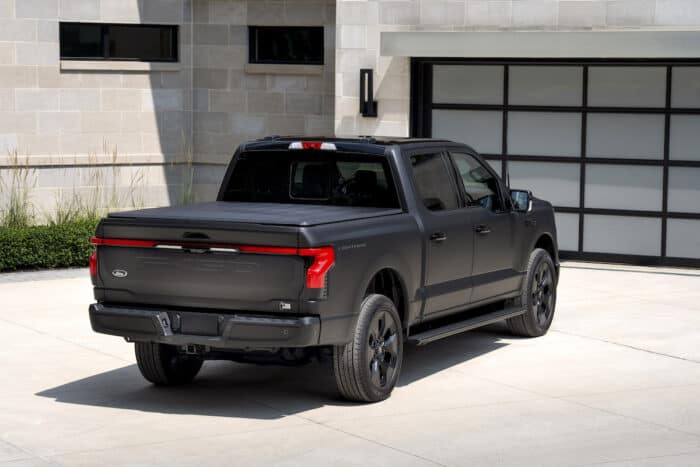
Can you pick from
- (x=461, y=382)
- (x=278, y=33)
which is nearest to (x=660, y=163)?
(x=278, y=33)

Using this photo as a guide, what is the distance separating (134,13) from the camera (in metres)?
20.3

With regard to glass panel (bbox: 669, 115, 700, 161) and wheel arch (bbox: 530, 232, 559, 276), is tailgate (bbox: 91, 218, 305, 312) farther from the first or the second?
glass panel (bbox: 669, 115, 700, 161)

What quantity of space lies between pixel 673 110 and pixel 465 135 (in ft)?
9.51

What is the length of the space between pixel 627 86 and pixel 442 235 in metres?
7.93

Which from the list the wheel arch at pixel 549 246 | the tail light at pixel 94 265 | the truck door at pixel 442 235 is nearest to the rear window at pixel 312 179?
the truck door at pixel 442 235

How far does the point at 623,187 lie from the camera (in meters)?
17.4

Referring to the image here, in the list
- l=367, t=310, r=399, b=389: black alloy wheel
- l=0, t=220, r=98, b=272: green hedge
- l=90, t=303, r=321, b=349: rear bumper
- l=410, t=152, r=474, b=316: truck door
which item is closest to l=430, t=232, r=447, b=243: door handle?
l=410, t=152, r=474, b=316: truck door

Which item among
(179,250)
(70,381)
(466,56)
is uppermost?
(466,56)

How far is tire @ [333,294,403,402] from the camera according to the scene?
9.00 meters

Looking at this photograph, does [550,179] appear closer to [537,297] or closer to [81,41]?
[537,297]

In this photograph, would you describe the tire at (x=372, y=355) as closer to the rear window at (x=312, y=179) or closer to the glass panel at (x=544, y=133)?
the rear window at (x=312, y=179)

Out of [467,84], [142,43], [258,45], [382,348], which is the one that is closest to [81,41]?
[142,43]

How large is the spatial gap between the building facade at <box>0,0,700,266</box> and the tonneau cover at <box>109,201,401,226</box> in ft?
26.5

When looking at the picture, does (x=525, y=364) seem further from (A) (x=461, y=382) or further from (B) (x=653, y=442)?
(B) (x=653, y=442)
